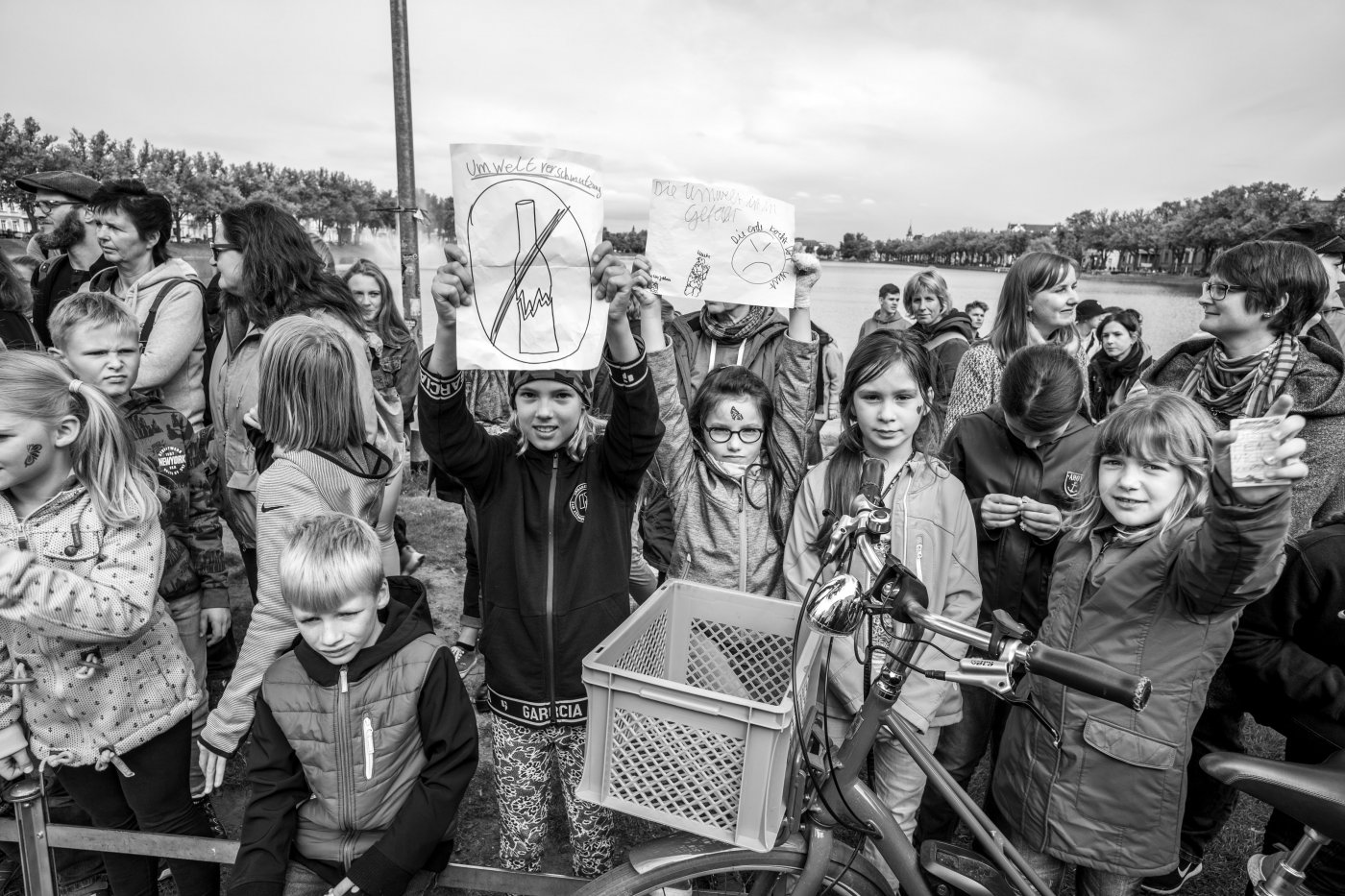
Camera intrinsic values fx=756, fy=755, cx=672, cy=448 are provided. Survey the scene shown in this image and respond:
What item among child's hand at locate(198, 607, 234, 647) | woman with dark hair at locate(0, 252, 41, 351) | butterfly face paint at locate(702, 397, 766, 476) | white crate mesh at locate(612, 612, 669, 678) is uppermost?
woman with dark hair at locate(0, 252, 41, 351)

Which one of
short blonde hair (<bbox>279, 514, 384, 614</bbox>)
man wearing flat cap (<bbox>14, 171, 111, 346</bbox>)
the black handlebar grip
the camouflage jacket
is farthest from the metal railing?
man wearing flat cap (<bbox>14, 171, 111, 346</bbox>)

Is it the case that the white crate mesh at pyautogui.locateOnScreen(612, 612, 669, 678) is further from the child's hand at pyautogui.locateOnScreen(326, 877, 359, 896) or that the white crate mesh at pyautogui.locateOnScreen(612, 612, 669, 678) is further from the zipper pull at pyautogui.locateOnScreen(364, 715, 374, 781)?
the child's hand at pyautogui.locateOnScreen(326, 877, 359, 896)

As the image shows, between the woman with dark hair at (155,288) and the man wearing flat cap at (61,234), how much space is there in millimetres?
1761

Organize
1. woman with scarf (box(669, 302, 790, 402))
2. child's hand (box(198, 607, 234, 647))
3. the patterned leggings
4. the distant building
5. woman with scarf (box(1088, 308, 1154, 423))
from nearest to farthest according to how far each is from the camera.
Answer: the patterned leggings < child's hand (box(198, 607, 234, 647)) < woman with scarf (box(669, 302, 790, 402)) < woman with scarf (box(1088, 308, 1154, 423)) < the distant building

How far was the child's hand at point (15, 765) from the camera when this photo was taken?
2.26m

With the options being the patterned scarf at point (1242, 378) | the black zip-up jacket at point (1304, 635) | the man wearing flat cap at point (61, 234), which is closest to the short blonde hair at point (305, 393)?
the black zip-up jacket at point (1304, 635)

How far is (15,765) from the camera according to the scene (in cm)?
227

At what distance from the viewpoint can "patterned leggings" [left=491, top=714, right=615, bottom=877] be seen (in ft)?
8.07

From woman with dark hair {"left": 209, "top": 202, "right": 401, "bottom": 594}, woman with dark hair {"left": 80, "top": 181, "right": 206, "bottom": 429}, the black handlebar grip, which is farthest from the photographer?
woman with dark hair {"left": 80, "top": 181, "right": 206, "bottom": 429}

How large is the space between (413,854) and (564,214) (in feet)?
5.71

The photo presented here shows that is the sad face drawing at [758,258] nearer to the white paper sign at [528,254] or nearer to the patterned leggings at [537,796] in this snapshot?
the white paper sign at [528,254]

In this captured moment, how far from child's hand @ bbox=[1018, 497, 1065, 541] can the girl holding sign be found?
1.34 metres

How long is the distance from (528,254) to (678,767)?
53.3 inches

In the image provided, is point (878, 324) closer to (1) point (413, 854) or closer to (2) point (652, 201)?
(2) point (652, 201)
